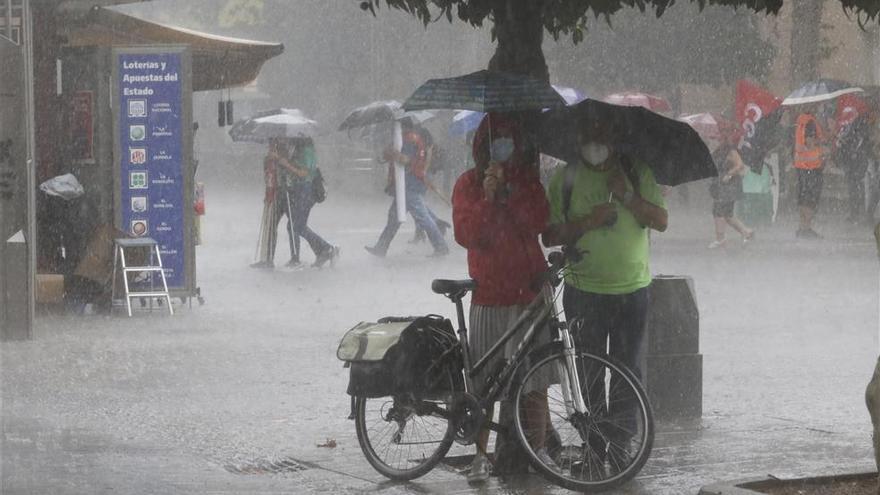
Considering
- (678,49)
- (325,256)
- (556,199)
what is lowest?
(325,256)

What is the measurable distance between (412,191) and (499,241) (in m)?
15.6

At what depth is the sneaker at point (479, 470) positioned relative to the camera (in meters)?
7.79

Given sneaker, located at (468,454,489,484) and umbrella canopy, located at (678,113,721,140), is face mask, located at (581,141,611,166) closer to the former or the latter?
Answer: sneaker, located at (468,454,489,484)

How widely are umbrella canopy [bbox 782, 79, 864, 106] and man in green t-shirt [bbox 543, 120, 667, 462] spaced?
62.4 feet

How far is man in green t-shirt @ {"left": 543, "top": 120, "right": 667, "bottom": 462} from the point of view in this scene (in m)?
7.94

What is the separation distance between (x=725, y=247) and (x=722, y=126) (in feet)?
15.1

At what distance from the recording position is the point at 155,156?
16516 millimetres

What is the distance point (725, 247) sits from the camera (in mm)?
23125

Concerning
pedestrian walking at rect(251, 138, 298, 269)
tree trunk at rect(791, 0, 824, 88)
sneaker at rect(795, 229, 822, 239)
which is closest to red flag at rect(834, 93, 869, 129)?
sneaker at rect(795, 229, 822, 239)

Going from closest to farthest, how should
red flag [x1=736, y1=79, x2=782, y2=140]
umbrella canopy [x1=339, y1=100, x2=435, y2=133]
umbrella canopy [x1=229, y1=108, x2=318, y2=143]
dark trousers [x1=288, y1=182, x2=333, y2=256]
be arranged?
dark trousers [x1=288, y1=182, x2=333, y2=256] < umbrella canopy [x1=229, y1=108, x2=318, y2=143] < umbrella canopy [x1=339, y1=100, x2=435, y2=133] < red flag [x1=736, y1=79, x2=782, y2=140]

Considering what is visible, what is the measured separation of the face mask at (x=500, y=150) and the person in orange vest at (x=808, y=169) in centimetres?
1681

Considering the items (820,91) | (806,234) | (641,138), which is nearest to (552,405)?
(641,138)

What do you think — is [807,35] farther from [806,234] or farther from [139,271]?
[139,271]

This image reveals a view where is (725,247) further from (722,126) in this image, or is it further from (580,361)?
(580,361)
